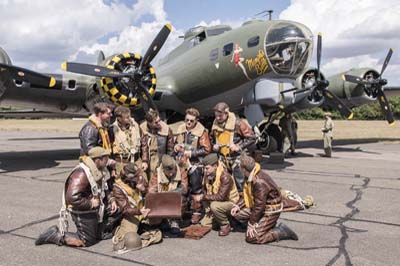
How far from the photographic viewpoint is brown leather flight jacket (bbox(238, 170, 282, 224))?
16.8ft

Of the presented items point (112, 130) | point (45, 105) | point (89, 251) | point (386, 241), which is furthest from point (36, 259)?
point (45, 105)

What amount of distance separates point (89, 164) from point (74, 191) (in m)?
0.36

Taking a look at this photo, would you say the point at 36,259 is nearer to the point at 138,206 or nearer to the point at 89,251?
Answer: the point at 89,251

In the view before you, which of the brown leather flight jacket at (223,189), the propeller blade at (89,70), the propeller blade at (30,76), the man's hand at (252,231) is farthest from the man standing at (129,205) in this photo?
the propeller blade at (30,76)

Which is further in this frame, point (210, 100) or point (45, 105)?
point (45, 105)

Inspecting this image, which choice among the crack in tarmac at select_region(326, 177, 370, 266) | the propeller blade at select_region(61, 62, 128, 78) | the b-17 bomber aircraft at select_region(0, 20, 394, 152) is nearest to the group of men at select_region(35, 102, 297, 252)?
the crack in tarmac at select_region(326, 177, 370, 266)

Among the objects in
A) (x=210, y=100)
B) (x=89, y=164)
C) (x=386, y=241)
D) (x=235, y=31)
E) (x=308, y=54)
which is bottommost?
(x=386, y=241)

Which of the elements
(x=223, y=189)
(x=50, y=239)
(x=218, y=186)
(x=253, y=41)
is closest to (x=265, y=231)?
(x=223, y=189)

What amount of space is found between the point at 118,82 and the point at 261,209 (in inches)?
305

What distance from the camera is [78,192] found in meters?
4.80

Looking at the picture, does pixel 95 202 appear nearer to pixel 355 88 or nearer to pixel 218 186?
pixel 218 186

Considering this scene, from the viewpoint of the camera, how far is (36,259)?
4.54 metres

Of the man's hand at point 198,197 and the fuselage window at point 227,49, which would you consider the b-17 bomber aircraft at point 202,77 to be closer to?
the fuselage window at point 227,49

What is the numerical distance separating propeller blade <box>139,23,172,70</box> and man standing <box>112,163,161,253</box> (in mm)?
6595
